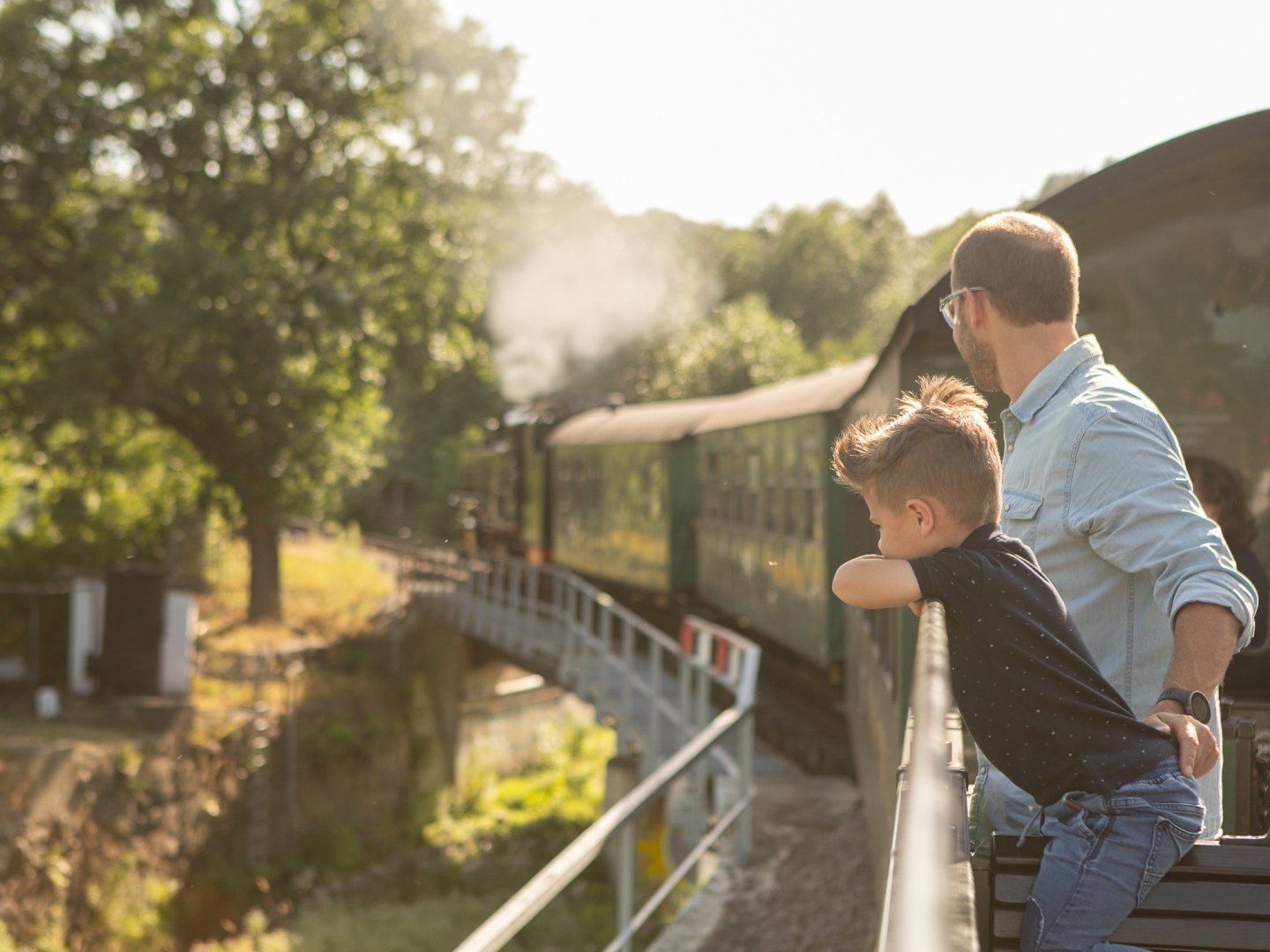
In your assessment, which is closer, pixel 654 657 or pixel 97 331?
pixel 654 657

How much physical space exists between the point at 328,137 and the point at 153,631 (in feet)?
29.8

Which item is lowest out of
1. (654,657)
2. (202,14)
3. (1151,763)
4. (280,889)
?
(280,889)

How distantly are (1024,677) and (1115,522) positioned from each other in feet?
1.08

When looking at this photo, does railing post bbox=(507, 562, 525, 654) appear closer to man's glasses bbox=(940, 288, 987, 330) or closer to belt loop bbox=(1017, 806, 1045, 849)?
man's glasses bbox=(940, 288, 987, 330)

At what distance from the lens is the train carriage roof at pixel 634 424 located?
17797mm

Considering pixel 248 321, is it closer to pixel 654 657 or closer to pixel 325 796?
pixel 325 796

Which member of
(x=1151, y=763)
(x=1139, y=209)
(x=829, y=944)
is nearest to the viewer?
(x=1151, y=763)

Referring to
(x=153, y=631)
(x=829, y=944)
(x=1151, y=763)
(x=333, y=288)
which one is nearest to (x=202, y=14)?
(x=333, y=288)

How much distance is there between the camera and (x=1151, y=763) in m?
2.23

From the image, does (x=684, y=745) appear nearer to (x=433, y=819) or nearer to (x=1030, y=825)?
(x=1030, y=825)

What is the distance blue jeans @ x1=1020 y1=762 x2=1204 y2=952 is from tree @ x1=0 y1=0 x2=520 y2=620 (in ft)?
66.2

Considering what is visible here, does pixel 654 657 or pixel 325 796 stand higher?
pixel 654 657

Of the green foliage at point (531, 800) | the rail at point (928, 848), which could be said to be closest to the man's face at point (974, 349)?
the rail at point (928, 848)

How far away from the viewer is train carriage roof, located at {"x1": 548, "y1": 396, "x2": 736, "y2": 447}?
17797 millimetres
